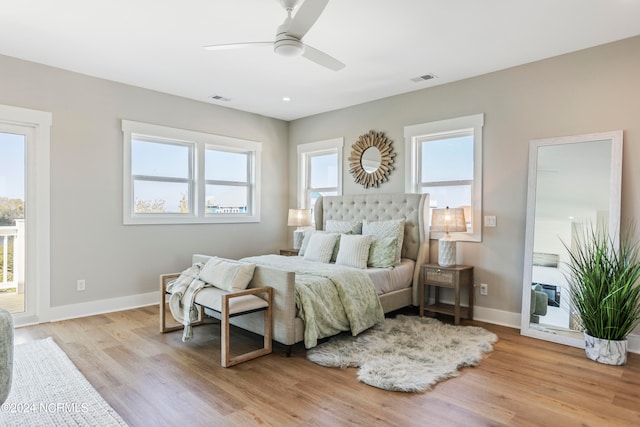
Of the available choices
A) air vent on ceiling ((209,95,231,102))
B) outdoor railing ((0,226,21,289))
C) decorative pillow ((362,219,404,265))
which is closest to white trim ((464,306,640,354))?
decorative pillow ((362,219,404,265))

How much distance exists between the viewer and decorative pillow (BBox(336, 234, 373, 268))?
168 inches

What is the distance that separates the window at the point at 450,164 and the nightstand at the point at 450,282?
464 millimetres

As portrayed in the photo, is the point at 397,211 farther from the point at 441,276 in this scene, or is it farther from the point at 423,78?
the point at 423,78

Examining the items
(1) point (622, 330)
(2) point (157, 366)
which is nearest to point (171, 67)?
(2) point (157, 366)

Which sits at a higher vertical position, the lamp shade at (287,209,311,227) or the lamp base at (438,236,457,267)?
the lamp shade at (287,209,311,227)

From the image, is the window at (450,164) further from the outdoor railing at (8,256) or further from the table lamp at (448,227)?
the outdoor railing at (8,256)

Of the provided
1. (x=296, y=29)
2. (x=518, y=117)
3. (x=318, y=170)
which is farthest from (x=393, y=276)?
(x=296, y=29)

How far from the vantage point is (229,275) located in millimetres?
3340

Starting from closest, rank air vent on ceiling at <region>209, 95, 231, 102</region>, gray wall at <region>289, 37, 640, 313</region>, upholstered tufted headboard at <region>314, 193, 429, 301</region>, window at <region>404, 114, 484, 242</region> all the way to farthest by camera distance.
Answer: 1. gray wall at <region>289, 37, 640, 313</region>
2. window at <region>404, 114, 484, 242</region>
3. upholstered tufted headboard at <region>314, 193, 429, 301</region>
4. air vent on ceiling at <region>209, 95, 231, 102</region>

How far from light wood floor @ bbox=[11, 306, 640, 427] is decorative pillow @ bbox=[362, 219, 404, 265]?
1.47 meters

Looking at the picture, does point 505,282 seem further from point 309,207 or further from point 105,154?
point 105,154

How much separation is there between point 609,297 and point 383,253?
81.3 inches

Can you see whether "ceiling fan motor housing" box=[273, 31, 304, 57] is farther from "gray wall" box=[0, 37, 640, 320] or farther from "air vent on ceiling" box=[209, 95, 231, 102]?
"air vent on ceiling" box=[209, 95, 231, 102]

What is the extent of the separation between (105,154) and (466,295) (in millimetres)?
4523
